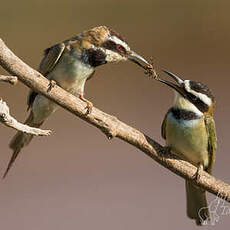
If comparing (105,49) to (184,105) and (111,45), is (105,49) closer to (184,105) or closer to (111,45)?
(111,45)

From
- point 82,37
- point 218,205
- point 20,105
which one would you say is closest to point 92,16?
point 20,105

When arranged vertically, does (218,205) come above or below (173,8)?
below

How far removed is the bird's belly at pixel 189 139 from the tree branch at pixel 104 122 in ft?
0.91

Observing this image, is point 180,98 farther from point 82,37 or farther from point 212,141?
point 82,37

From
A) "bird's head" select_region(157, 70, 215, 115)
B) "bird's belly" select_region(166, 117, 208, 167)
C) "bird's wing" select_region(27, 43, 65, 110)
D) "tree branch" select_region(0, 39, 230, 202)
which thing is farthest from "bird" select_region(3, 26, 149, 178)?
"tree branch" select_region(0, 39, 230, 202)

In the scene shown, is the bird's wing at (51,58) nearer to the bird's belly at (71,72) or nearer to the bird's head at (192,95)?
the bird's belly at (71,72)

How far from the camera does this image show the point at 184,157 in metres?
2.30

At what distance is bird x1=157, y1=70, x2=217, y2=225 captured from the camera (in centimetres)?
224

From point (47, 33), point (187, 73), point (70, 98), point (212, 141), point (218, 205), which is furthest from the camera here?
point (187, 73)

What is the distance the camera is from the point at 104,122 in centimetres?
185

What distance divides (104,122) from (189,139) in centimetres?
49

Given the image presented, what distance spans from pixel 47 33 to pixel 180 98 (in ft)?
5.03

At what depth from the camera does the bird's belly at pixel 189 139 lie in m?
2.24

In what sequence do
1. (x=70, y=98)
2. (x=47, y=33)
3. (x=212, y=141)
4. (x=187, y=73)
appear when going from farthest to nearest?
(x=187, y=73) → (x=47, y=33) → (x=212, y=141) → (x=70, y=98)
